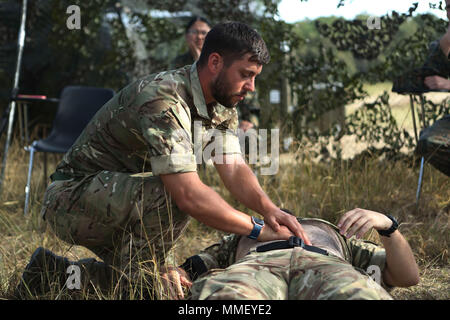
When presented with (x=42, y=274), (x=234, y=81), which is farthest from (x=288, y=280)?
(x=42, y=274)

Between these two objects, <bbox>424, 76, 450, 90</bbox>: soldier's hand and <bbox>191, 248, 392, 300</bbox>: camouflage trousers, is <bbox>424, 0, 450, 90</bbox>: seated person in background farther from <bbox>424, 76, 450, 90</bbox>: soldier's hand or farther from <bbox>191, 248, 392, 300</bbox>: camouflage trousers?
<bbox>191, 248, 392, 300</bbox>: camouflage trousers

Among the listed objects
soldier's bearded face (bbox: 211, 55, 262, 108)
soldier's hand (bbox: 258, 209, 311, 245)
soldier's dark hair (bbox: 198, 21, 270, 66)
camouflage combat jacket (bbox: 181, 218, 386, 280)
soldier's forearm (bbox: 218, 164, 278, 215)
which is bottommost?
camouflage combat jacket (bbox: 181, 218, 386, 280)

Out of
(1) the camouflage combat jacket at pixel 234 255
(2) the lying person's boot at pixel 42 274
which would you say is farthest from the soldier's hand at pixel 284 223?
(2) the lying person's boot at pixel 42 274

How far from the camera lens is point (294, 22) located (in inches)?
215

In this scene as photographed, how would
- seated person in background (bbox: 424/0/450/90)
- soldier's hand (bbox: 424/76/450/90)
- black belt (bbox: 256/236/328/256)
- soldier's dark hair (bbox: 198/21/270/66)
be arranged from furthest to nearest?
soldier's hand (bbox: 424/76/450/90) < seated person in background (bbox: 424/0/450/90) < soldier's dark hair (bbox: 198/21/270/66) < black belt (bbox: 256/236/328/256)

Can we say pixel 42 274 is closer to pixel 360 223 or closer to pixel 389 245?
pixel 360 223

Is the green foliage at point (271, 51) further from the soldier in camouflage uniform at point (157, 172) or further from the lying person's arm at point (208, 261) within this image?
the lying person's arm at point (208, 261)

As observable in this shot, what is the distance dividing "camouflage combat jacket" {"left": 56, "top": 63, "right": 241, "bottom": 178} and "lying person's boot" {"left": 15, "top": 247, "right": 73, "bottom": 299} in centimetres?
43

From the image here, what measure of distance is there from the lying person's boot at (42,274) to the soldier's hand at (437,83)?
9.11 ft

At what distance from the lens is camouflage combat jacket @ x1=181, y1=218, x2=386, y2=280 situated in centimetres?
252

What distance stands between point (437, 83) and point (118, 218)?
8.40 feet

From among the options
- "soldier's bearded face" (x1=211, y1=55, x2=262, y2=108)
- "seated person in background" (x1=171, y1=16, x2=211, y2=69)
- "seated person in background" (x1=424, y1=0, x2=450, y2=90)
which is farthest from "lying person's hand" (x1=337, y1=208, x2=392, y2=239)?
"seated person in background" (x1=171, y1=16, x2=211, y2=69)

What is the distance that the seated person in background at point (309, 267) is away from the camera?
6.36 ft

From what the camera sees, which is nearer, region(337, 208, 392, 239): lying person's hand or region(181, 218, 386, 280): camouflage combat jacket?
region(337, 208, 392, 239): lying person's hand
